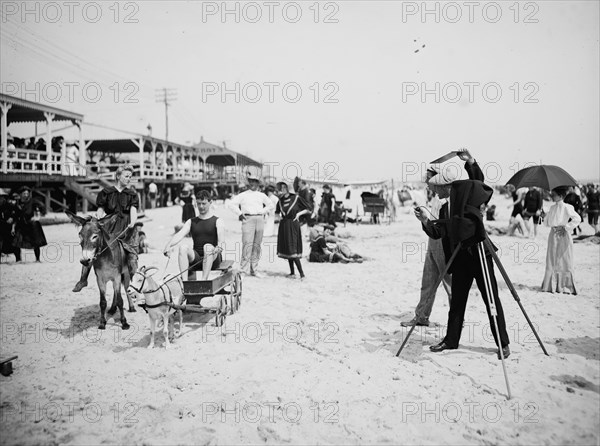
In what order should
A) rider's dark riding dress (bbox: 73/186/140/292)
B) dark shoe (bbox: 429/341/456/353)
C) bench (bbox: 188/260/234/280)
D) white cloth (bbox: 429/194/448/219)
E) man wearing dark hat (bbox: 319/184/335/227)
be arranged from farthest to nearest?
1. man wearing dark hat (bbox: 319/184/335/227)
2. bench (bbox: 188/260/234/280)
3. rider's dark riding dress (bbox: 73/186/140/292)
4. white cloth (bbox: 429/194/448/219)
5. dark shoe (bbox: 429/341/456/353)

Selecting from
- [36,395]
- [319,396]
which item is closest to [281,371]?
[319,396]

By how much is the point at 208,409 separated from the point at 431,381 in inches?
85.3

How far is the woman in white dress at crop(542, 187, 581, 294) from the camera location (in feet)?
25.2

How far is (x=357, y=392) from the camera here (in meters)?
4.03

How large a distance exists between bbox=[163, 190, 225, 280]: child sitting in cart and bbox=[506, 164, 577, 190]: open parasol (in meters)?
4.81

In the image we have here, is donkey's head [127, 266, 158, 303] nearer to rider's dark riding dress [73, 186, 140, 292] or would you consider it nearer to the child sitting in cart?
the child sitting in cart

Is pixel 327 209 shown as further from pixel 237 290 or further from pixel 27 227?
pixel 237 290

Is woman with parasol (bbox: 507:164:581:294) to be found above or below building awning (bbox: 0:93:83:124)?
below

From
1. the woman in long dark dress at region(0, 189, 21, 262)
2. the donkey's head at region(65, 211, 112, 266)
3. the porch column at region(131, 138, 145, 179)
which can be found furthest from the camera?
the porch column at region(131, 138, 145, 179)

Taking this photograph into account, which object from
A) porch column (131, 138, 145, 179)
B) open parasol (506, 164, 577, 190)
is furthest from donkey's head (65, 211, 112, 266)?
porch column (131, 138, 145, 179)

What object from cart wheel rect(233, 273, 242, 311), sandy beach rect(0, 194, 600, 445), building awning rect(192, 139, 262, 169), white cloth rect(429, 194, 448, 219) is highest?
building awning rect(192, 139, 262, 169)

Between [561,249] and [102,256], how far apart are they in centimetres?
771

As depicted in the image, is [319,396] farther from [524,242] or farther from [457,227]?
[524,242]

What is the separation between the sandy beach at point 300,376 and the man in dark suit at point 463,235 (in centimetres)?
37
